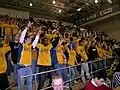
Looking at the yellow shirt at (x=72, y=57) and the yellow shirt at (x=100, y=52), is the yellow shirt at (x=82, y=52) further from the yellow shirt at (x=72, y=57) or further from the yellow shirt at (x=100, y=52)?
the yellow shirt at (x=100, y=52)

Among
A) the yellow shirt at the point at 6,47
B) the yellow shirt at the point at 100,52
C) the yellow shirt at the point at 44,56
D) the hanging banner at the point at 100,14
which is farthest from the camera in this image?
the hanging banner at the point at 100,14

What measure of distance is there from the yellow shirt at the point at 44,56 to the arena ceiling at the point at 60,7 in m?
5.96

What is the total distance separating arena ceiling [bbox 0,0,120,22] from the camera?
36.7ft

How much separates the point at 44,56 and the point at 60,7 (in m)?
7.48

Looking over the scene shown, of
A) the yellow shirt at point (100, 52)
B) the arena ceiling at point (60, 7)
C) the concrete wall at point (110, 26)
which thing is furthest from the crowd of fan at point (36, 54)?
the concrete wall at point (110, 26)

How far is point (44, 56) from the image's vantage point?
5.34 metres

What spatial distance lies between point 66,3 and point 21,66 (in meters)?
7.70

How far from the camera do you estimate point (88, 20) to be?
46.3 ft

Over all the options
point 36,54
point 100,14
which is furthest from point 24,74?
point 100,14

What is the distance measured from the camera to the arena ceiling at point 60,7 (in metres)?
11.2

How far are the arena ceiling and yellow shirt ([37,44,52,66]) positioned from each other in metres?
5.96

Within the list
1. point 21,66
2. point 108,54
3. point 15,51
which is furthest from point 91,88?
point 108,54

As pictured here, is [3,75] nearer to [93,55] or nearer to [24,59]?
[24,59]

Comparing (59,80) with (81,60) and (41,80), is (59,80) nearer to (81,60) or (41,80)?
(41,80)
